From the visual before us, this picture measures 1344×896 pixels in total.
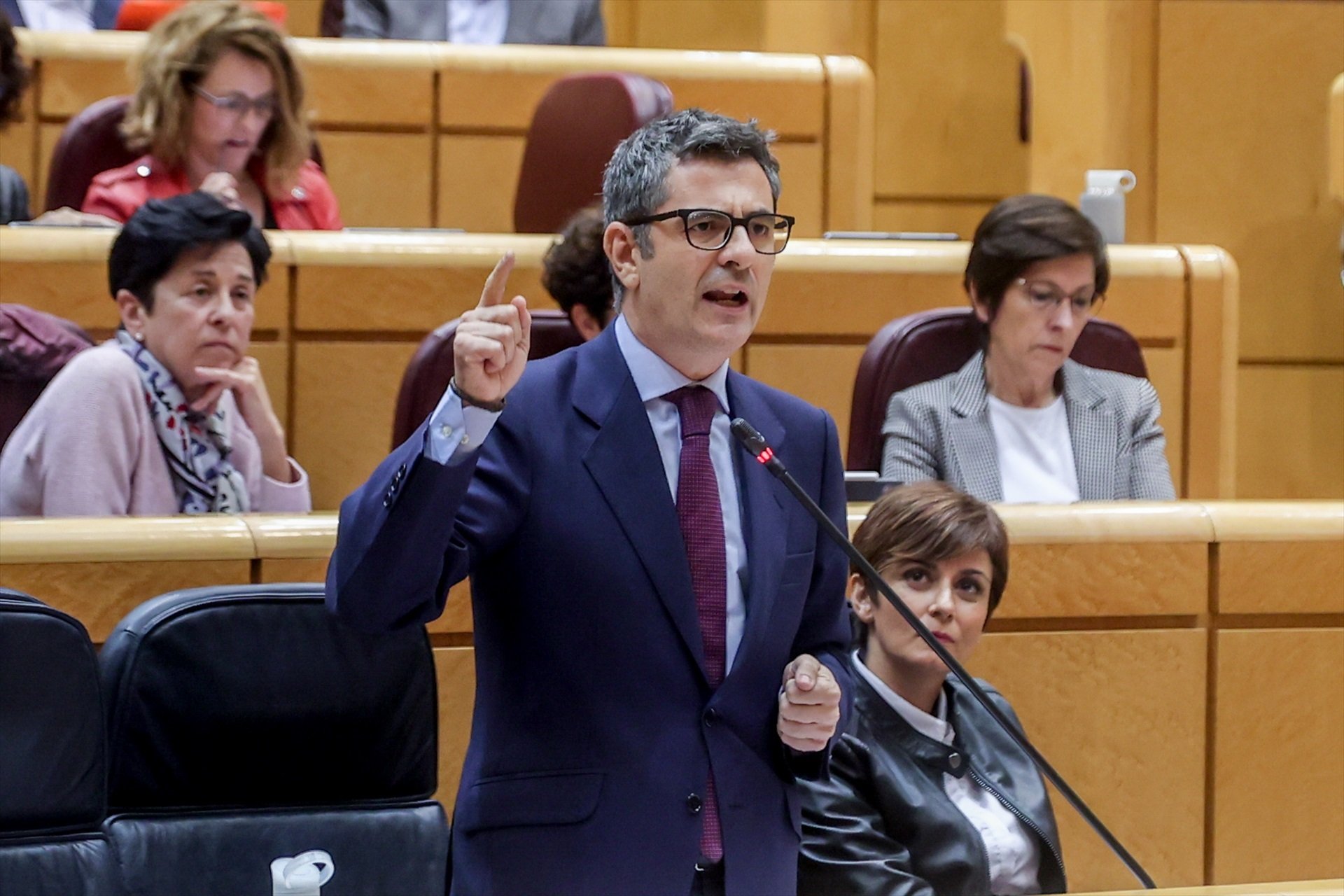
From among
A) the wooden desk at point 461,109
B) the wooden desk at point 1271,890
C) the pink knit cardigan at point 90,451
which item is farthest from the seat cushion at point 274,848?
the wooden desk at point 461,109

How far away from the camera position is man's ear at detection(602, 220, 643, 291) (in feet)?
3.36

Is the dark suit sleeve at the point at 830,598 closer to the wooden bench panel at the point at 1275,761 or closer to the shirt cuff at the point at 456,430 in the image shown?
the shirt cuff at the point at 456,430

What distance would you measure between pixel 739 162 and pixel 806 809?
1.65ft

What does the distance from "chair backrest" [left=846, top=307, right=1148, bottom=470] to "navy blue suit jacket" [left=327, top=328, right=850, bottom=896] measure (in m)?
0.99

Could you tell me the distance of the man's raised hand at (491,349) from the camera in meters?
0.89

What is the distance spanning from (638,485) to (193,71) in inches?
56.5

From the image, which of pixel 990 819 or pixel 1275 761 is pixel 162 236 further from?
pixel 1275 761

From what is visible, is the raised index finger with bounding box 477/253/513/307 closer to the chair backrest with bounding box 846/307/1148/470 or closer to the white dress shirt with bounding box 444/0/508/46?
the chair backrest with bounding box 846/307/1148/470

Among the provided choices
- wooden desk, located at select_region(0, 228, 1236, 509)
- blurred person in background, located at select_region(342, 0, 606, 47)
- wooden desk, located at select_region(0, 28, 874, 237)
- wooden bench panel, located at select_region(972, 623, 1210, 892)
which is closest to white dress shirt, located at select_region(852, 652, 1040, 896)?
wooden bench panel, located at select_region(972, 623, 1210, 892)

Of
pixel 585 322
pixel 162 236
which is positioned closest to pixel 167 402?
pixel 162 236

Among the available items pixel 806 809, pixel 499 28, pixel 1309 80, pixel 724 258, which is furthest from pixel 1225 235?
pixel 724 258

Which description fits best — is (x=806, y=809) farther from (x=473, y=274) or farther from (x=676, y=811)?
(x=473, y=274)

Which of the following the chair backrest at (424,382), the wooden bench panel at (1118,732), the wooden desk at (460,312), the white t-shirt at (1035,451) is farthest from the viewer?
the wooden desk at (460,312)

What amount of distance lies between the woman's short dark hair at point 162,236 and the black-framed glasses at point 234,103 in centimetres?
46
